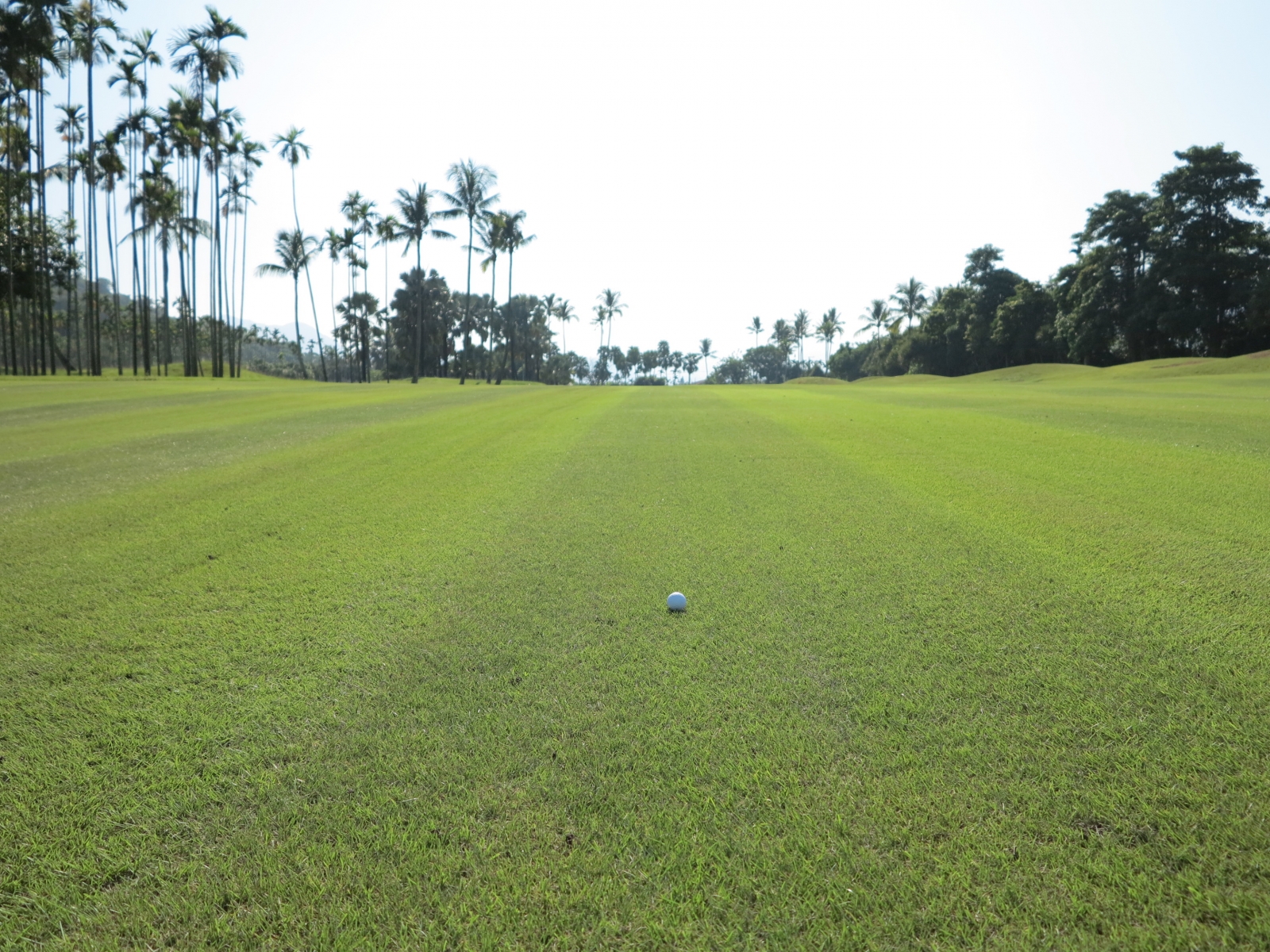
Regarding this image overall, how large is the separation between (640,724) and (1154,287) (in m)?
57.0

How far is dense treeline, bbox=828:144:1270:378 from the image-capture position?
1671 inches

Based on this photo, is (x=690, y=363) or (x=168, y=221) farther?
(x=690, y=363)

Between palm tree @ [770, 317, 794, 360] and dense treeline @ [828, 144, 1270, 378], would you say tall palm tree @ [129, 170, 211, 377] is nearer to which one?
dense treeline @ [828, 144, 1270, 378]

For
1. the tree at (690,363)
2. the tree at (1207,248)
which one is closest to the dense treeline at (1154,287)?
the tree at (1207,248)

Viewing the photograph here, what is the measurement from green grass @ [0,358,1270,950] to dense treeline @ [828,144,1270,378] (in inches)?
1963

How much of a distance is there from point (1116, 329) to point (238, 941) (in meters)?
59.9

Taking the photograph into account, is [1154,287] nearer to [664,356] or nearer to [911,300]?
[911,300]

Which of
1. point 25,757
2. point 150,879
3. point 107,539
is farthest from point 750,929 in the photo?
point 107,539

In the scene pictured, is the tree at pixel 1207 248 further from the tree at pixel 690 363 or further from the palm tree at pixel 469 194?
the tree at pixel 690 363

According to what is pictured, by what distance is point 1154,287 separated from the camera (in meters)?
45.1

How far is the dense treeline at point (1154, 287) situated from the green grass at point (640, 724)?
49860 millimetres

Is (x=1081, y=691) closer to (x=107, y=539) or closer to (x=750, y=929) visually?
Answer: (x=750, y=929)

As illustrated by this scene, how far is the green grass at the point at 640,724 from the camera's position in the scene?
1833mm

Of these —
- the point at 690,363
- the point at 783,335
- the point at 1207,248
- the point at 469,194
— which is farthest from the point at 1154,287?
the point at 690,363
